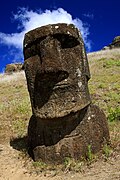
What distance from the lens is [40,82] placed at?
7.11 metres

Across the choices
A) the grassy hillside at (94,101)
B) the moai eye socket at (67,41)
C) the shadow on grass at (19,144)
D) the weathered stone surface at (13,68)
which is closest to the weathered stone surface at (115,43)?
the weathered stone surface at (13,68)

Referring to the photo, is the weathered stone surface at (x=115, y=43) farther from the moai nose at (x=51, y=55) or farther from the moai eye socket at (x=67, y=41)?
the moai nose at (x=51, y=55)

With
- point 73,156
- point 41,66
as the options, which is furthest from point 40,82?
point 73,156

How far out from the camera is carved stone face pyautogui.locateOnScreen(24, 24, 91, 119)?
6.95m

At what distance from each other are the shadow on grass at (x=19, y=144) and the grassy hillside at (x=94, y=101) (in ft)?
0.87

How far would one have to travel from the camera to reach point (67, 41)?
7.17 m

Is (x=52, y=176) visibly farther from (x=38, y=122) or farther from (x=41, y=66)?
(x=41, y=66)

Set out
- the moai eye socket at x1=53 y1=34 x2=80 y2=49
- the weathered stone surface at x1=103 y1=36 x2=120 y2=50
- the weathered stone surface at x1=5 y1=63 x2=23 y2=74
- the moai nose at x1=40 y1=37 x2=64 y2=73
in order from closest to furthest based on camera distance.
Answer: the moai nose at x1=40 y1=37 x2=64 y2=73 < the moai eye socket at x1=53 y1=34 x2=80 y2=49 < the weathered stone surface at x1=5 y1=63 x2=23 y2=74 < the weathered stone surface at x1=103 y1=36 x2=120 y2=50

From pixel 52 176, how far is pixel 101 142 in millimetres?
1398

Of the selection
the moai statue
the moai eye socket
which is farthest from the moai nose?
the moai eye socket

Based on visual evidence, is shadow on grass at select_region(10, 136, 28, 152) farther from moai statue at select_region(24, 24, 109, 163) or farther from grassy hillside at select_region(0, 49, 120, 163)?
moai statue at select_region(24, 24, 109, 163)

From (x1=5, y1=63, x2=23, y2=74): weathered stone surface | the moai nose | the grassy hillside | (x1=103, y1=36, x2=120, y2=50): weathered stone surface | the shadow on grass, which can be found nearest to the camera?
the moai nose

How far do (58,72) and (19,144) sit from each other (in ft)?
8.25

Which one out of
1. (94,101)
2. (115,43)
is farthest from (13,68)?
(94,101)
